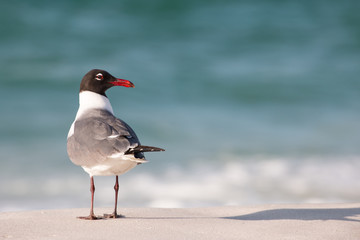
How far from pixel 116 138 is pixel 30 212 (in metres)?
2.38

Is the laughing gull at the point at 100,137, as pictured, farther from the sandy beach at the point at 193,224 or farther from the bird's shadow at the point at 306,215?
the bird's shadow at the point at 306,215

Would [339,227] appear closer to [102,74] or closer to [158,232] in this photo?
[158,232]

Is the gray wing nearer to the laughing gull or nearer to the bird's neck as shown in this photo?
the laughing gull

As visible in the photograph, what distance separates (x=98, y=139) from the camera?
7.43 meters

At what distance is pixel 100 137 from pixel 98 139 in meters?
0.04

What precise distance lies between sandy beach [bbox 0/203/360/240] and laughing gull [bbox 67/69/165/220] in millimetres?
611

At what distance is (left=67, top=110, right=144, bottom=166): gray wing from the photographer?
7266 millimetres

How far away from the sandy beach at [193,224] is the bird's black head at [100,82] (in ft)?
6.45

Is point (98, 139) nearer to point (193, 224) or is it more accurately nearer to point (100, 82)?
point (100, 82)

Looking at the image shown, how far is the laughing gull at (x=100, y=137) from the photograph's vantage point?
723 cm

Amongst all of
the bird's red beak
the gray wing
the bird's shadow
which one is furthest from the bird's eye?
the bird's shadow

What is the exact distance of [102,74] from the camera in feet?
27.3

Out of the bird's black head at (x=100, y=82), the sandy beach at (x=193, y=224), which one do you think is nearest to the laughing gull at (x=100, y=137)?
the bird's black head at (x=100, y=82)

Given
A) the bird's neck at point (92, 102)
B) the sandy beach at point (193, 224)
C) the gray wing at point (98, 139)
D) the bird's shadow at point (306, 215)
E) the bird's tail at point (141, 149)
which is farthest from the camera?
the bird's shadow at point (306, 215)
